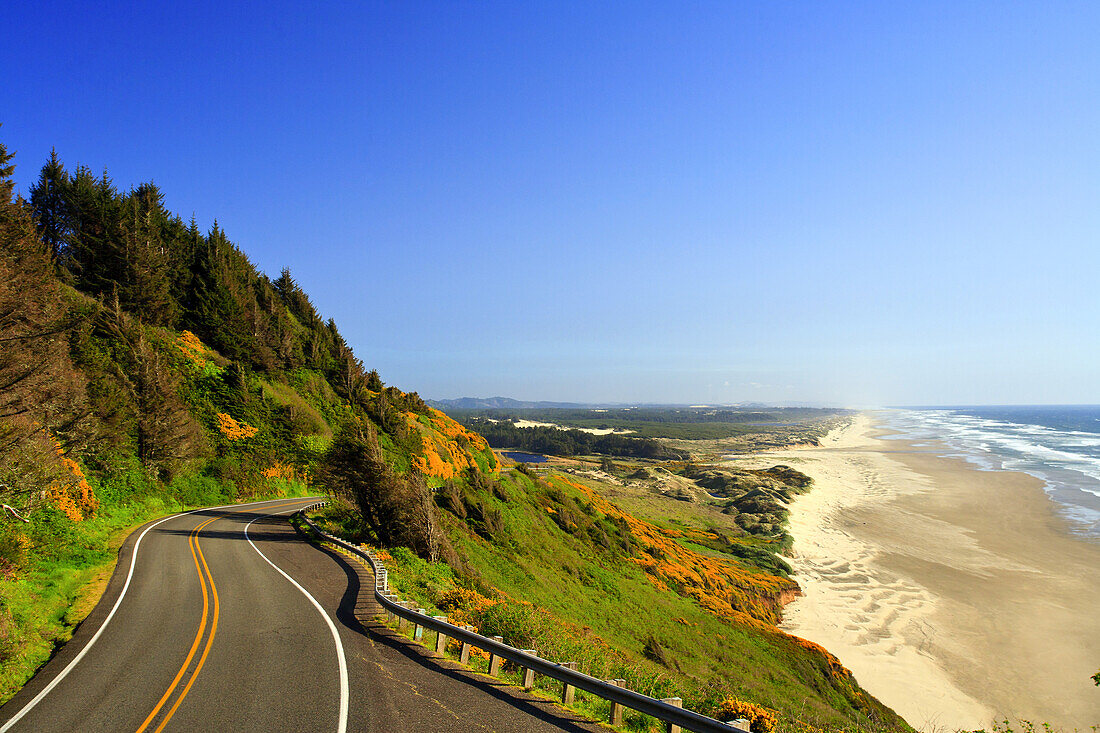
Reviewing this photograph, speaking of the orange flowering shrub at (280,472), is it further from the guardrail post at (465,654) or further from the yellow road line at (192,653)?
the guardrail post at (465,654)

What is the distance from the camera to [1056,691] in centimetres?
2320

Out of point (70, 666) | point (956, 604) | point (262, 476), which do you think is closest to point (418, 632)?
point (70, 666)

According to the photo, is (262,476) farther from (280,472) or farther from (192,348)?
(192,348)

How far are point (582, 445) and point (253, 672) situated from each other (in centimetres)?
14527

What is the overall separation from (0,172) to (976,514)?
88.6 meters

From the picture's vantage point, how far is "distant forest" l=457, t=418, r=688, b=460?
462 feet

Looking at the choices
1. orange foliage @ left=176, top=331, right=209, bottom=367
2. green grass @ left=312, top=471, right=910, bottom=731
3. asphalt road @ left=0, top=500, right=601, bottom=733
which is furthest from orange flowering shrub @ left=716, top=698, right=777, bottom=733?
orange foliage @ left=176, top=331, right=209, bottom=367

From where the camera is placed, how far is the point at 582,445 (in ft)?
497

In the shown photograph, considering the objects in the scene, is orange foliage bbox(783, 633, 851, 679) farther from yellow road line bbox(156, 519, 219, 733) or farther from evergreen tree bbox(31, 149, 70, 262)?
evergreen tree bbox(31, 149, 70, 262)

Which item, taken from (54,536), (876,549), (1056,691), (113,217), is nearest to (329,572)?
(54,536)

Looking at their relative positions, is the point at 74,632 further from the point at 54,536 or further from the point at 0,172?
the point at 0,172

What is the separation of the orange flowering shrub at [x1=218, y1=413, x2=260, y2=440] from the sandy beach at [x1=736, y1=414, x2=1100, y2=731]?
39328 millimetres

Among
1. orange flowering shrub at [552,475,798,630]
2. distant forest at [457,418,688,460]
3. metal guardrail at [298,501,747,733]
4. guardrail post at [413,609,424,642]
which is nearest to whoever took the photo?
metal guardrail at [298,501,747,733]

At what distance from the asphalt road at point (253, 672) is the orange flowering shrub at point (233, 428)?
809 inches
